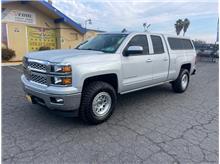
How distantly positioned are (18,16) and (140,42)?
1241cm

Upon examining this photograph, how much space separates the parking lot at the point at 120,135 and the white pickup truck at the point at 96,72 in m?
0.49

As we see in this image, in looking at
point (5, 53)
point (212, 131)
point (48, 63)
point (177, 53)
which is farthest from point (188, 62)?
point (5, 53)

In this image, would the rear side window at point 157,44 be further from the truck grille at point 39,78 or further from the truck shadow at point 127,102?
the truck grille at point 39,78

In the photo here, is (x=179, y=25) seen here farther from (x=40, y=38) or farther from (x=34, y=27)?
(x=34, y=27)

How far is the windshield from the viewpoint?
174 inches

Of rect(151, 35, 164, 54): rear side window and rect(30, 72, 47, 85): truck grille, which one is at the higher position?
rect(151, 35, 164, 54): rear side window

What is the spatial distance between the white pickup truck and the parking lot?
0.49m

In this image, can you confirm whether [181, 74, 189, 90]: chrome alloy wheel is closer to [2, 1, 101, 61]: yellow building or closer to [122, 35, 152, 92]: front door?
[122, 35, 152, 92]: front door

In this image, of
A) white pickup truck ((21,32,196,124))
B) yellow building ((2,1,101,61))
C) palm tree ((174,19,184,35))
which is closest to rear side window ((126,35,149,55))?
white pickup truck ((21,32,196,124))

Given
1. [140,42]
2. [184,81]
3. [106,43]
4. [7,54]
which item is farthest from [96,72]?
[7,54]

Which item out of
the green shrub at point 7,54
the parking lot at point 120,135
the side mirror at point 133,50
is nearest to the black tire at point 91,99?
the parking lot at point 120,135

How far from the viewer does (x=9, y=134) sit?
11.5ft

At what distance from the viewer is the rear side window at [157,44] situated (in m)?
5.33

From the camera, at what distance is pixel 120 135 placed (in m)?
3.59
